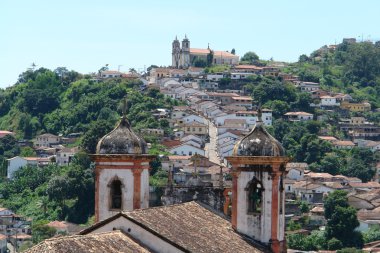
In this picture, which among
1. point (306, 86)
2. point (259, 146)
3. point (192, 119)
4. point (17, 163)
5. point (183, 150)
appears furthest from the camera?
point (306, 86)

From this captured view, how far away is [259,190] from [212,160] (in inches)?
3665

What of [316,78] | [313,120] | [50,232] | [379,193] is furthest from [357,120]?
[50,232]

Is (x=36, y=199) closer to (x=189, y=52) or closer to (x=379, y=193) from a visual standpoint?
(x=379, y=193)

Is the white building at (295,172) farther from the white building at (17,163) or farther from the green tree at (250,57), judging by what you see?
the green tree at (250,57)

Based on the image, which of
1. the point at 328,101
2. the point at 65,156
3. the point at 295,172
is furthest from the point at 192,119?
the point at 328,101

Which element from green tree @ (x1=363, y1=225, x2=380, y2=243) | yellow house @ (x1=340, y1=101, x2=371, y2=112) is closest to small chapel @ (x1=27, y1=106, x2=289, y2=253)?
green tree @ (x1=363, y1=225, x2=380, y2=243)

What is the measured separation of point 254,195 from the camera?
29.6m

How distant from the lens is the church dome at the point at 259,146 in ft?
96.2

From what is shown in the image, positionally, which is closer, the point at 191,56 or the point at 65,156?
the point at 65,156

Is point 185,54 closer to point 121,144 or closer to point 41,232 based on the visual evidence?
point 41,232

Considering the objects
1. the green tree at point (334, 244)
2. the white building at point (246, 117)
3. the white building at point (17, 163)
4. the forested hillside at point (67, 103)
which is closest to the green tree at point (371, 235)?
the green tree at point (334, 244)

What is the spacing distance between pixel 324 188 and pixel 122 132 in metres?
82.5

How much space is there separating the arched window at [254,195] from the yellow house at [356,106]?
12734 centimetres

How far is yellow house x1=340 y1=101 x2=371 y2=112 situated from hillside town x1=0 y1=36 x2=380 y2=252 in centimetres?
20
